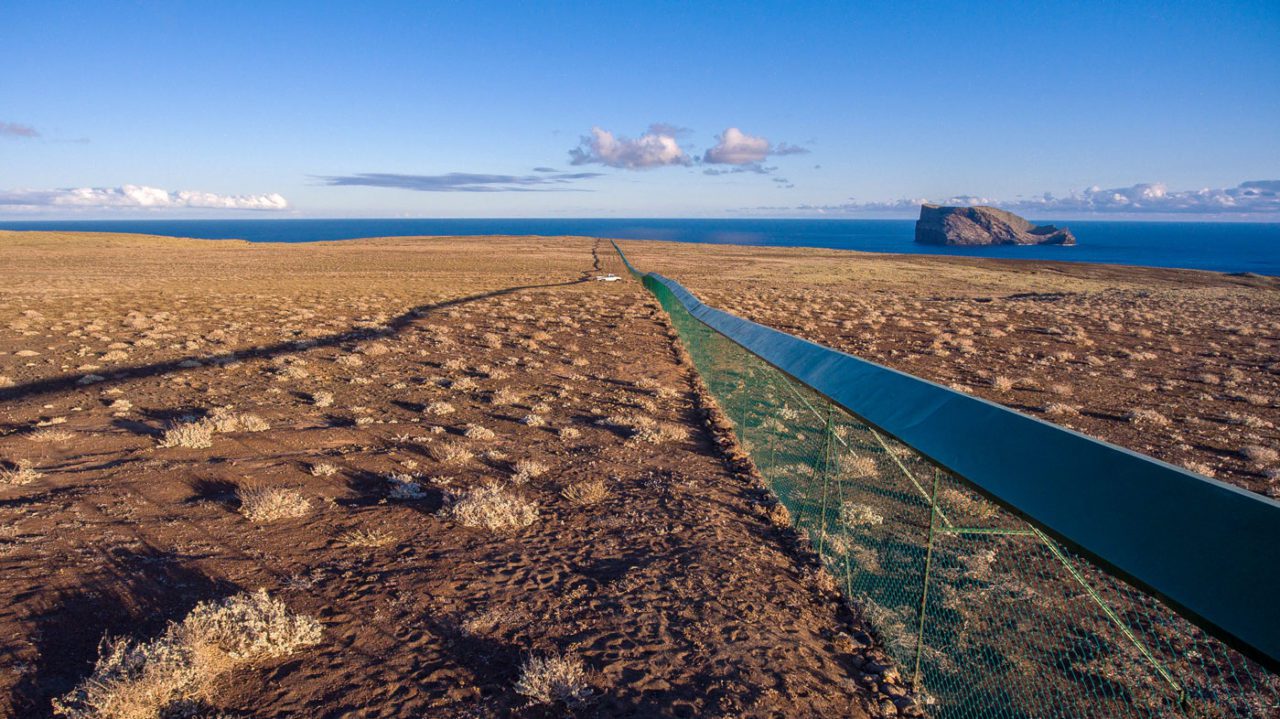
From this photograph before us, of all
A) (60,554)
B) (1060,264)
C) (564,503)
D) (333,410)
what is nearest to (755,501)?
(564,503)

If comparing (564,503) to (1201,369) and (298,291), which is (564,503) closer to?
(1201,369)

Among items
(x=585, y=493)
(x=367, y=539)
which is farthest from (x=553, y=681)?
(x=585, y=493)

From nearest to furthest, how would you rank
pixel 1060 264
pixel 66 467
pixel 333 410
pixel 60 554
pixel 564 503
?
pixel 60 554, pixel 564 503, pixel 66 467, pixel 333 410, pixel 1060 264

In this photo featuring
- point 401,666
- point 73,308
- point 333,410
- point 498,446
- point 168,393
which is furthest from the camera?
point 73,308

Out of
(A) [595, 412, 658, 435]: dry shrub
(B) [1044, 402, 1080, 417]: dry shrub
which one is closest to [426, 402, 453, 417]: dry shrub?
(A) [595, 412, 658, 435]: dry shrub

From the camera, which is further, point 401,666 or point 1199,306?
point 1199,306

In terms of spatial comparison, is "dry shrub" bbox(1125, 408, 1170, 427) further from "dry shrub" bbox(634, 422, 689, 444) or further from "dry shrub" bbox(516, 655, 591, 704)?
"dry shrub" bbox(516, 655, 591, 704)
